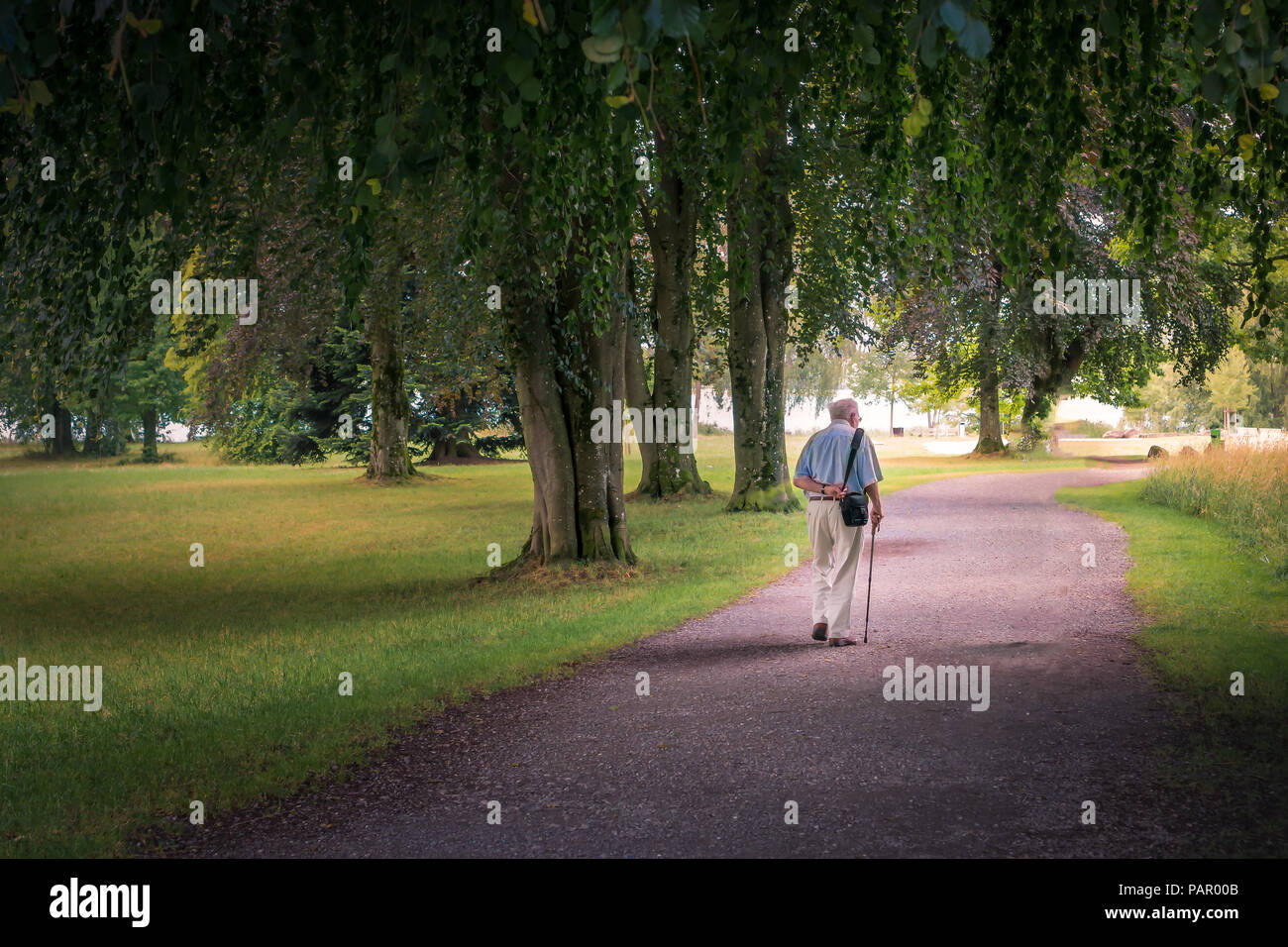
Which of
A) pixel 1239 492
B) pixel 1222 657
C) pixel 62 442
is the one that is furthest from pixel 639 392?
pixel 62 442

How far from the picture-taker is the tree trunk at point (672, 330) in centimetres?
2520

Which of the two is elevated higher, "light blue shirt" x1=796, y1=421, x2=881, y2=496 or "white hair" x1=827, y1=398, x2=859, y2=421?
"white hair" x1=827, y1=398, x2=859, y2=421

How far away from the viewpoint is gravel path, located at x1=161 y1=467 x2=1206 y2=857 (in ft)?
16.7

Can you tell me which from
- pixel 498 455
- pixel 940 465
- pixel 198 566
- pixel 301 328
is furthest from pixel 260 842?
pixel 498 455

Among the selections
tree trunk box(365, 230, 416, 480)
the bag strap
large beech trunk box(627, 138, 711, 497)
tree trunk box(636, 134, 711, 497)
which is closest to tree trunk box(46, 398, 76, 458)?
tree trunk box(365, 230, 416, 480)

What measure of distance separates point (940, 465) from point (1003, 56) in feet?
136

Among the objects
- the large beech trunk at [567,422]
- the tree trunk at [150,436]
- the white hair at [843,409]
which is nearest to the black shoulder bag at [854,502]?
the white hair at [843,409]

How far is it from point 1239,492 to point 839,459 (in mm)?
13028

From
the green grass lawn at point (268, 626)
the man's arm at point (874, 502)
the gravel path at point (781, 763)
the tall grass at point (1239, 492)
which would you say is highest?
the man's arm at point (874, 502)

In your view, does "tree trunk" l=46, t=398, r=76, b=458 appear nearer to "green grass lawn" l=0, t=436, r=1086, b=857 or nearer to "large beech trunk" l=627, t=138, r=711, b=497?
"green grass lawn" l=0, t=436, r=1086, b=857

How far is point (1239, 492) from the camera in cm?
1934

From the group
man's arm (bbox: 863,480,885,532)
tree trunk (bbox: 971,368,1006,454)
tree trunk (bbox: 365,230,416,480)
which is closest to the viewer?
man's arm (bbox: 863,480,885,532)

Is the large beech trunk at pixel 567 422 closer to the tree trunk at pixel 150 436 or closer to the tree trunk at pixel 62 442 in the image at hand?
the tree trunk at pixel 150 436

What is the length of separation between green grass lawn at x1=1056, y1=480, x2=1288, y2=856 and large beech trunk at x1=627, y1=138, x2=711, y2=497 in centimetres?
1185
